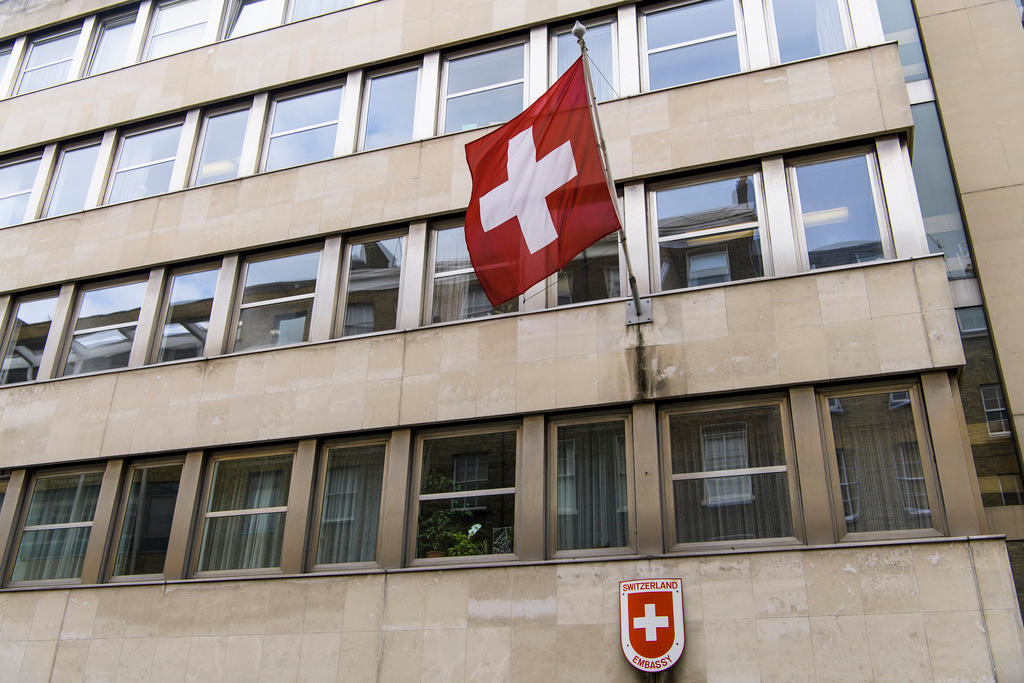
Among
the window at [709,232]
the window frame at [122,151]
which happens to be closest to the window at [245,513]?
the window frame at [122,151]

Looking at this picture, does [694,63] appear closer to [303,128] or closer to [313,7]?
[303,128]

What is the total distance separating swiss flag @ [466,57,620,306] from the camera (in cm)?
1166

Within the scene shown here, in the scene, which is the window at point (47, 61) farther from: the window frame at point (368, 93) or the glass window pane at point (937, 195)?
the glass window pane at point (937, 195)

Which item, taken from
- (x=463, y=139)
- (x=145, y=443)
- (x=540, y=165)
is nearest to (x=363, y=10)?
(x=463, y=139)

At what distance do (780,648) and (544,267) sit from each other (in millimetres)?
5536

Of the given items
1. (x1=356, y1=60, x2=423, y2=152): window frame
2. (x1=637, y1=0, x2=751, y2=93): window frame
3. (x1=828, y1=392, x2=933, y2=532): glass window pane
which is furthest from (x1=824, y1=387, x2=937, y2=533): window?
(x1=356, y1=60, x2=423, y2=152): window frame

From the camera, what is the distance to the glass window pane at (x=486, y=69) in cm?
1681

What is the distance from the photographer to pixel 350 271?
16.1 metres

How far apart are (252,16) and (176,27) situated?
2039 mm

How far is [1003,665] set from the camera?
32.9 feet

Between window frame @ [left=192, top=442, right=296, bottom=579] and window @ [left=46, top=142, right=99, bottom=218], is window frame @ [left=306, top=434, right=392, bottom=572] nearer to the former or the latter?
window frame @ [left=192, top=442, right=296, bottom=579]

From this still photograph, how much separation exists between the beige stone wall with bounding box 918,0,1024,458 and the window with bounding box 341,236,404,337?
9730mm

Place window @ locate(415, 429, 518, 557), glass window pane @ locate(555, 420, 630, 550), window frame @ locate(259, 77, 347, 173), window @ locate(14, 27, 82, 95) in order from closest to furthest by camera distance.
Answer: glass window pane @ locate(555, 420, 630, 550) < window @ locate(415, 429, 518, 557) < window frame @ locate(259, 77, 347, 173) < window @ locate(14, 27, 82, 95)

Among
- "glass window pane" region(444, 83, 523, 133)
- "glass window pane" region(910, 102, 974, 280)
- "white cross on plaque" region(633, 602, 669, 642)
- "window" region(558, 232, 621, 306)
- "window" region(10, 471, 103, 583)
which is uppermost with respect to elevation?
"glass window pane" region(444, 83, 523, 133)
